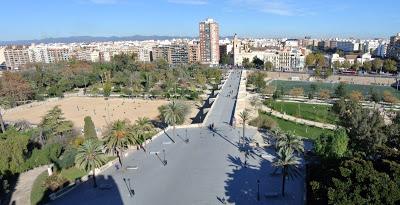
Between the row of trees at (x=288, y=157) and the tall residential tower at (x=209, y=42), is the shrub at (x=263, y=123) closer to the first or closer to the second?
the row of trees at (x=288, y=157)

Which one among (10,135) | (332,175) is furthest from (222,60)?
(332,175)

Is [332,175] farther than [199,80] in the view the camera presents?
No

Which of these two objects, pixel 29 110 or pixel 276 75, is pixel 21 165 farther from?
pixel 276 75

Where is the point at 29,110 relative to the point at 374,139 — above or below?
below

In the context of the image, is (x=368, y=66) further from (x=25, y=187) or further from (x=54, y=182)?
(x=25, y=187)

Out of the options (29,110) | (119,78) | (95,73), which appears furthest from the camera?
(95,73)

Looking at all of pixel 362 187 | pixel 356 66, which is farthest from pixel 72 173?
pixel 356 66

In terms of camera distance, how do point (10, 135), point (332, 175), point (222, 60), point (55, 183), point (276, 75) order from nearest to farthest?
point (332, 175), point (55, 183), point (10, 135), point (276, 75), point (222, 60)

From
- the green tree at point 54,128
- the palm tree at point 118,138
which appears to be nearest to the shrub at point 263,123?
the palm tree at point 118,138
